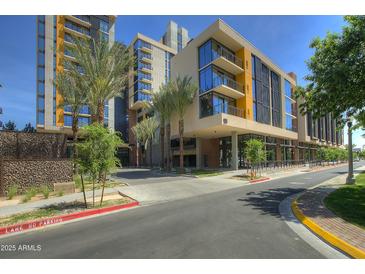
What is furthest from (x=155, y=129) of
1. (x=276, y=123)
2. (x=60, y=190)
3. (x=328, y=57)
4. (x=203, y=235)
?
(x=203, y=235)

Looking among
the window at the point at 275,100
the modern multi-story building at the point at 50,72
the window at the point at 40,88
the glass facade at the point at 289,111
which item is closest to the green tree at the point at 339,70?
the window at the point at 275,100

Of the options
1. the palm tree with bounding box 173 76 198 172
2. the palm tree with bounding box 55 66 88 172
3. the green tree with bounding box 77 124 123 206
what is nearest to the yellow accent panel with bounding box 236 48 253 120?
the palm tree with bounding box 173 76 198 172

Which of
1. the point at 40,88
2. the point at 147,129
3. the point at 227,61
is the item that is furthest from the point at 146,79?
the point at 227,61

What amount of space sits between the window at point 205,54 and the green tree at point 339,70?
17623mm

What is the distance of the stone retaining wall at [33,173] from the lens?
13.6 m

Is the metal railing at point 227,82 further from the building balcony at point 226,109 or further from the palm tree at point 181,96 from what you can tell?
the palm tree at point 181,96

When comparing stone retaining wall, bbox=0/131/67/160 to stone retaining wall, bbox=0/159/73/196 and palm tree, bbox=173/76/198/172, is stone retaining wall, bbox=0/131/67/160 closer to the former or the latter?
stone retaining wall, bbox=0/159/73/196

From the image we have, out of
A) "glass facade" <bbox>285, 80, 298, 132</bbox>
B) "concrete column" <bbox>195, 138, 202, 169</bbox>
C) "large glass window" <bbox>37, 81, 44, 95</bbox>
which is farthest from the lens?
"large glass window" <bbox>37, 81, 44, 95</bbox>

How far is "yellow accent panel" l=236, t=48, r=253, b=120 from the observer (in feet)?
101

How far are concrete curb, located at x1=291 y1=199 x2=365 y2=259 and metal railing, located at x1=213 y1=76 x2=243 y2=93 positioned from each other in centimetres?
2223

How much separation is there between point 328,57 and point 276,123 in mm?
29238

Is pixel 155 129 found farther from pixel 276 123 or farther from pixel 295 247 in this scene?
pixel 295 247

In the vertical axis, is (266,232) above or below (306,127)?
below

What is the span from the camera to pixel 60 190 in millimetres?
13836
